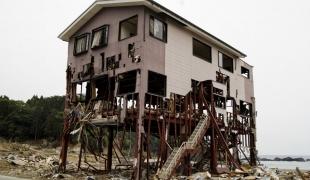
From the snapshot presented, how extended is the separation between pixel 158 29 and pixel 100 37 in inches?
163

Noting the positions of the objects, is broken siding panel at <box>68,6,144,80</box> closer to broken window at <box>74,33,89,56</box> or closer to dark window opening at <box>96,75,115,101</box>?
broken window at <box>74,33,89,56</box>

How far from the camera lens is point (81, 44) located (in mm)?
24438

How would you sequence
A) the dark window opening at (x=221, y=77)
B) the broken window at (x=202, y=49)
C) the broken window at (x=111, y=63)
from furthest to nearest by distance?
the dark window opening at (x=221, y=77) < the broken window at (x=202, y=49) < the broken window at (x=111, y=63)

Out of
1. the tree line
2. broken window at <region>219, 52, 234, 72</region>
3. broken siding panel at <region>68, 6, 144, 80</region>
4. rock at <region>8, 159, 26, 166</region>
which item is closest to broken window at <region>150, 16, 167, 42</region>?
broken siding panel at <region>68, 6, 144, 80</region>

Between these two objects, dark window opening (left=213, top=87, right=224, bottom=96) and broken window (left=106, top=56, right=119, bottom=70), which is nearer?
broken window (left=106, top=56, right=119, bottom=70)

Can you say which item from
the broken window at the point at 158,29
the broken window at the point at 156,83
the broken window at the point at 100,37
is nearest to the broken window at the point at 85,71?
the broken window at the point at 100,37

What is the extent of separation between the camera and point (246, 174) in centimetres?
2073

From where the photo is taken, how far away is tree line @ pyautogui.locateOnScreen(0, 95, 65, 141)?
74.6m

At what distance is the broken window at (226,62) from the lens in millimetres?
27359

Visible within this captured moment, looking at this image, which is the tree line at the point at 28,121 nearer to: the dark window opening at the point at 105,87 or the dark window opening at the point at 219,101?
the dark window opening at the point at 105,87

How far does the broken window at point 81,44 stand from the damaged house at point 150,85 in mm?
73

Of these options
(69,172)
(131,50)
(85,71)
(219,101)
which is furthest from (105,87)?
(219,101)

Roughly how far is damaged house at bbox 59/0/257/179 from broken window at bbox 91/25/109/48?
7 cm

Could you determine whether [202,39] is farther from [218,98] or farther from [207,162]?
[207,162]
